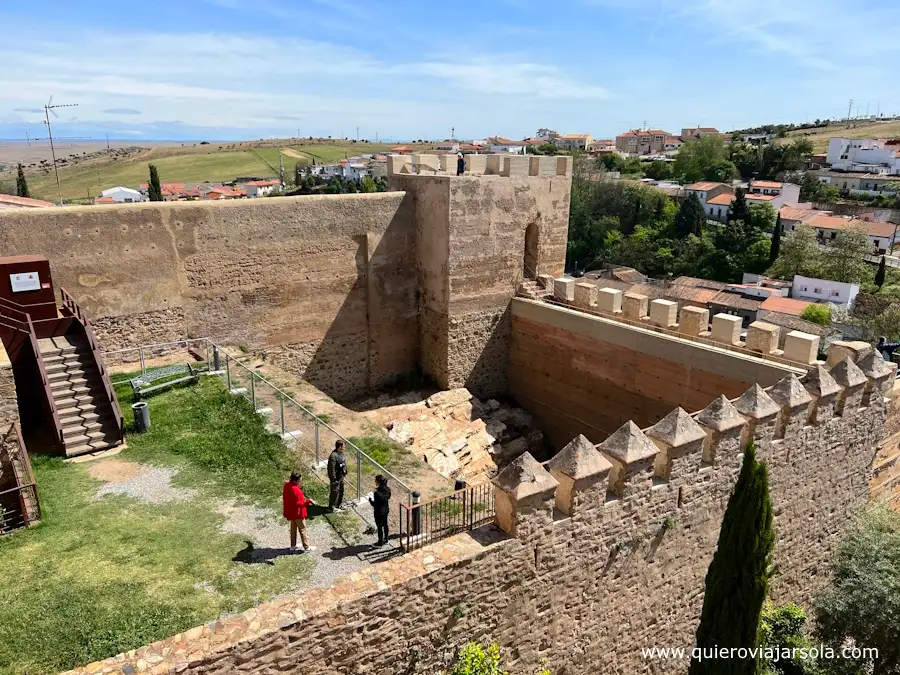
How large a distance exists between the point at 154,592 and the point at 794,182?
75.3 meters

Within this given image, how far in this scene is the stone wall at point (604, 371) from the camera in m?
10.7

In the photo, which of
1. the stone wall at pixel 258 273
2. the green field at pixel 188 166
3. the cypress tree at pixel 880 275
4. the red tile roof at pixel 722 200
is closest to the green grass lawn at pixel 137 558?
the stone wall at pixel 258 273

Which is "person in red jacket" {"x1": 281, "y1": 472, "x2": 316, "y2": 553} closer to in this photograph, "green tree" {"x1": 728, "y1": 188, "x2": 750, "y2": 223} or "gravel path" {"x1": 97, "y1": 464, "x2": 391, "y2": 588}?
"gravel path" {"x1": 97, "y1": 464, "x2": 391, "y2": 588}

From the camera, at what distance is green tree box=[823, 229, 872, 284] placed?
42.9m

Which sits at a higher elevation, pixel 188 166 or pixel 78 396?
pixel 188 166

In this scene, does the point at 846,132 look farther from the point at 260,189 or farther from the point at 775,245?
the point at 260,189

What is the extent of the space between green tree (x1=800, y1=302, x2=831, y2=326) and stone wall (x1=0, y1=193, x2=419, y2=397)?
29.2 m

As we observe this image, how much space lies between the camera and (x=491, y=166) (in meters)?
14.7

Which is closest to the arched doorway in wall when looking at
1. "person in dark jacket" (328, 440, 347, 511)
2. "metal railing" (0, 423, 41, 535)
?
"person in dark jacket" (328, 440, 347, 511)

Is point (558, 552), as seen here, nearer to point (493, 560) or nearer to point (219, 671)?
point (493, 560)

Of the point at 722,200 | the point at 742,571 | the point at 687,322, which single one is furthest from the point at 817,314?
the point at 742,571

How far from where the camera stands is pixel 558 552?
22.8ft

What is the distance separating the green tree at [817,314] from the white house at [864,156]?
45.6 metres

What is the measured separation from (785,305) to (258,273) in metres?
35.2
